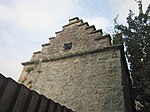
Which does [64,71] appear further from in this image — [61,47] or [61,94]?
[61,47]

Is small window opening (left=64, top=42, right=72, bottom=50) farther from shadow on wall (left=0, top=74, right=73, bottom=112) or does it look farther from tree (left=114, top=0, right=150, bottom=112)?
shadow on wall (left=0, top=74, right=73, bottom=112)

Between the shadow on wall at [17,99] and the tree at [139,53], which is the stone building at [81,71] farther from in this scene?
the shadow on wall at [17,99]

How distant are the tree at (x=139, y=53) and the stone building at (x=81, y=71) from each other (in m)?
0.75

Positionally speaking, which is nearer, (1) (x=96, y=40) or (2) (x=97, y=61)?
(2) (x=97, y=61)

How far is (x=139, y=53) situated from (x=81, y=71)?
328 centimetres

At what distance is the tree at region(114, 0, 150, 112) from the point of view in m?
5.91

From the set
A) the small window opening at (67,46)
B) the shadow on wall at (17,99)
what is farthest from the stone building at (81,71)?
the shadow on wall at (17,99)

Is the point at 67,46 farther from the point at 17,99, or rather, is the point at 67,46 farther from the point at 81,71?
the point at 17,99

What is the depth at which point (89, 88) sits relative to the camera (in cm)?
461

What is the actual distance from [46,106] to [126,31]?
6.90 m

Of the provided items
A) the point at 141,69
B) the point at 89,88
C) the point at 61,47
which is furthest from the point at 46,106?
the point at 141,69

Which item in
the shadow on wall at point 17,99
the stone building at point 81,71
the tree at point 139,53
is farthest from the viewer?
the tree at point 139,53

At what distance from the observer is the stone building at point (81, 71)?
14.0ft

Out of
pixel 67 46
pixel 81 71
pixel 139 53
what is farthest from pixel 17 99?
pixel 139 53
